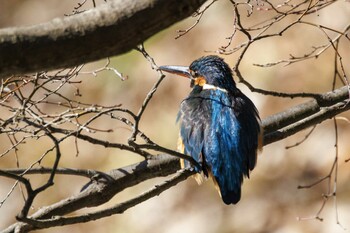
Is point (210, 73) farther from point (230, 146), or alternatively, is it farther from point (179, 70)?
point (230, 146)

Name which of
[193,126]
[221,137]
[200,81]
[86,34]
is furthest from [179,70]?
[86,34]

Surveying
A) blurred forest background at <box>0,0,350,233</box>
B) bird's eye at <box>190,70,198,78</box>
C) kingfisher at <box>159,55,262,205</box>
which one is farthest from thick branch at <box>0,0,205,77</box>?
blurred forest background at <box>0,0,350,233</box>

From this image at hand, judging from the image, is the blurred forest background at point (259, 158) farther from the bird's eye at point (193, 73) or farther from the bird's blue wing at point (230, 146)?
the bird's blue wing at point (230, 146)

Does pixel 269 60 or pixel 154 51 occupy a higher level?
pixel 154 51

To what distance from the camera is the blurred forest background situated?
720cm

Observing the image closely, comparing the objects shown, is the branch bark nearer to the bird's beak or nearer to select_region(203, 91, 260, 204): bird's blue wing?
select_region(203, 91, 260, 204): bird's blue wing

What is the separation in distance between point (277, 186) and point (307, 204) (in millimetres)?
404

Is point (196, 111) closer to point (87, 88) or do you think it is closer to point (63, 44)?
point (63, 44)

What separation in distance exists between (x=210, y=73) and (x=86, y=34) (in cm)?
253

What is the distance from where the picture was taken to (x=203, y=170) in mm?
3857

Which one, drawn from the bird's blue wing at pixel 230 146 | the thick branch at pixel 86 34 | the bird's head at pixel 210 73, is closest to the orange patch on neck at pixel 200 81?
the bird's head at pixel 210 73

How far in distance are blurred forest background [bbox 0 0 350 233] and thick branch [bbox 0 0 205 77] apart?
4.77 m

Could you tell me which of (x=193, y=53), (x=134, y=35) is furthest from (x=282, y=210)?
(x=134, y=35)

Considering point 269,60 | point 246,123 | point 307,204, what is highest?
point 269,60
